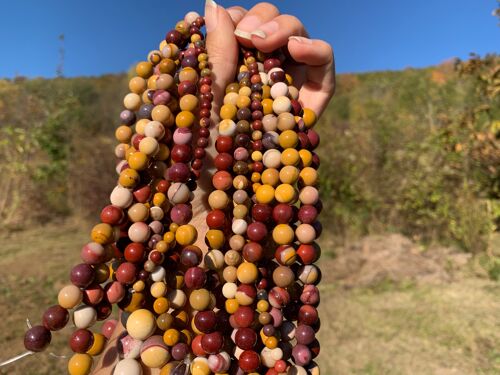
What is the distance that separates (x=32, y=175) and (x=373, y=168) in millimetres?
6640

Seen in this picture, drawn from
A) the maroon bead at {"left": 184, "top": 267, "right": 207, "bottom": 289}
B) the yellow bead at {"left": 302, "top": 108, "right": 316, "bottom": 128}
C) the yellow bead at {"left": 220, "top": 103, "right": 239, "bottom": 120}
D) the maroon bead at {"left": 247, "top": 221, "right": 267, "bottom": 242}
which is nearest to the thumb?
the yellow bead at {"left": 220, "top": 103, "right": 239, "bottom": 120}

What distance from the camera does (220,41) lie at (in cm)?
120

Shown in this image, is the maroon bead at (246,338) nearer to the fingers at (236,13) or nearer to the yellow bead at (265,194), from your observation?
the yellow bead at (265,194)

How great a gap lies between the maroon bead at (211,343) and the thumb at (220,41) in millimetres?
778

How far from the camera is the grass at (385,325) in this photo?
8.51 feet

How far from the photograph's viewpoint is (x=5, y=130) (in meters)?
7.37

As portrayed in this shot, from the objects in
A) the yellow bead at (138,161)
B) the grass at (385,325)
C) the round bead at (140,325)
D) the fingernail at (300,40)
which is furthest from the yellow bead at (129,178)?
the grass at (385,325)

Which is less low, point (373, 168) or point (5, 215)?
point (373, 168)

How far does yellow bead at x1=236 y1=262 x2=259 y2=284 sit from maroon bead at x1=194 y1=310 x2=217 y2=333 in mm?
123

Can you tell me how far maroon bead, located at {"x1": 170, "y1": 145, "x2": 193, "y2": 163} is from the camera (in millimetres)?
1033

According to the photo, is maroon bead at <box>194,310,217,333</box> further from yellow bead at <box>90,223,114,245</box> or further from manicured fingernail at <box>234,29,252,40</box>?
manicured fingernail at <box>234,29,252,40</box>

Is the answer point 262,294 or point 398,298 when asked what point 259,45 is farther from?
point 398,298

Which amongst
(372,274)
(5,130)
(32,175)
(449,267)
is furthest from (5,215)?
(449,267)

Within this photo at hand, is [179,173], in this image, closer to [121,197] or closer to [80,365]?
[121,197]
